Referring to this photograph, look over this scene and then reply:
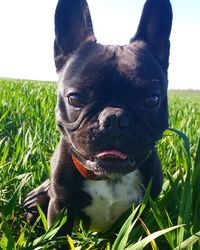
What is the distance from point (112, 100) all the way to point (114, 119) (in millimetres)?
176

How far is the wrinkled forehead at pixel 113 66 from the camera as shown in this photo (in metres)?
2.03

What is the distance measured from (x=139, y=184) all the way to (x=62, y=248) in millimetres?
526

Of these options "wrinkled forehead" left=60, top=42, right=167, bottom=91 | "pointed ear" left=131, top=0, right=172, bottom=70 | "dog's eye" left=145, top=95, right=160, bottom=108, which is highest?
"pointed ear" left=131, top=0, right=172, bottom=70

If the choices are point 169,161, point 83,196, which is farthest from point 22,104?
point 83,196

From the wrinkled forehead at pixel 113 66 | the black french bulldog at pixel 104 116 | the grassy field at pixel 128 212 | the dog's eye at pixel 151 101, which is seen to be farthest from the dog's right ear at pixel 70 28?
the grassy field at pixel 128 212

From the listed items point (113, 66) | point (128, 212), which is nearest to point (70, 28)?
point (113, 66)

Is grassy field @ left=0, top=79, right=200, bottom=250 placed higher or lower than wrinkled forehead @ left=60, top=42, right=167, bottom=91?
lower

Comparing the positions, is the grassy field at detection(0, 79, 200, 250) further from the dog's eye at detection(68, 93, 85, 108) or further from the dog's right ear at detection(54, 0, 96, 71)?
the dog's right ear at detection(54, 0, 96, 71)

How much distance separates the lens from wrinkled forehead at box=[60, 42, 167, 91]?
2.03 metres

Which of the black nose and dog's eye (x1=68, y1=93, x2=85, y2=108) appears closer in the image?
the black nose

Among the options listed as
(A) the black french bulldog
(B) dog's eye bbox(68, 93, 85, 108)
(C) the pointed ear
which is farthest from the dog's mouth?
(C) the pointed ear

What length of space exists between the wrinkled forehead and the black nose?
201mm

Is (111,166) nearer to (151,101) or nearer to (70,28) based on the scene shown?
(151,101)

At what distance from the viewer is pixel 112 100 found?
200 cm
